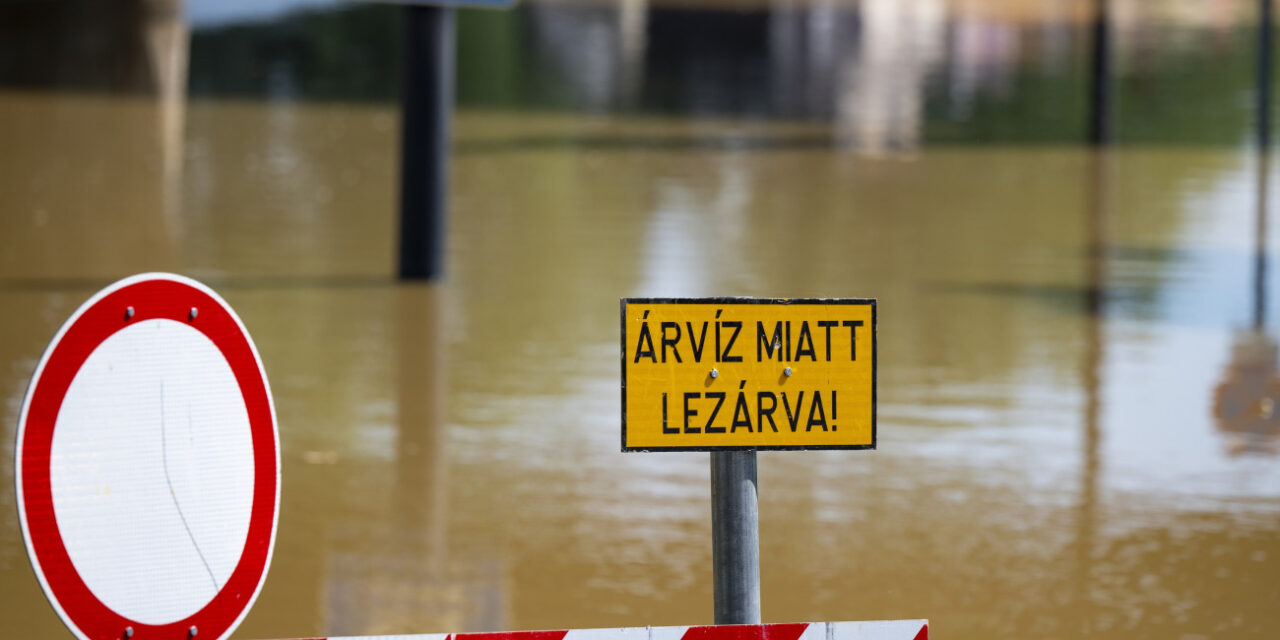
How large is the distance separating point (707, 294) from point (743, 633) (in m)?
7.20

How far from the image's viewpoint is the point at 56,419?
97.3 inches

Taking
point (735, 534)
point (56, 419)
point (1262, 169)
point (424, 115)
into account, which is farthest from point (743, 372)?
point (1262, 169)

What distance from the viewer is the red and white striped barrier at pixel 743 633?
2.75 metres

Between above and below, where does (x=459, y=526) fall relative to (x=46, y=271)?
below

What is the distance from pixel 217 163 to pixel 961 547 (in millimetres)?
10810

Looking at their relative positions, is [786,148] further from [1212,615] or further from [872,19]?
[1212,615]

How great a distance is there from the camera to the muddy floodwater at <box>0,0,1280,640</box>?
4.99 metres

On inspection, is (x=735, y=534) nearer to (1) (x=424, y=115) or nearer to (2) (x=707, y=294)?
(2) (x=707, y=294)

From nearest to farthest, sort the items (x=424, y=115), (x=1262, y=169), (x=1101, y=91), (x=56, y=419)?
1. (x=56, y=419)
2. (x=424, y=115)
3. (x=1262, y=169)
4. (x=1101, y=91)

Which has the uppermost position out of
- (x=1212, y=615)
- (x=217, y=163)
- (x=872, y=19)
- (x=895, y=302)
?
(x=872, y=19)

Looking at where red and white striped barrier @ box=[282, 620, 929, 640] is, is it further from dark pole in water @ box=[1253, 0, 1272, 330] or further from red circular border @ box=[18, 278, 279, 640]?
dark pole in water @ box=[1253, 0, 1272, 330]

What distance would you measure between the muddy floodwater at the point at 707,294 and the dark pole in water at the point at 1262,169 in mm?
73

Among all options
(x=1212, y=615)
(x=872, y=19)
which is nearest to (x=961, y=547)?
(x=1212, y=615)

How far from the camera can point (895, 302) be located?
9.70 m
